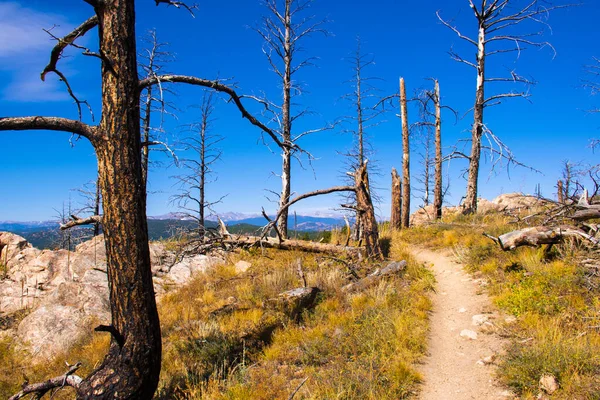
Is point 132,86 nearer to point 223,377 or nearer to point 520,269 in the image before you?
point 223,377

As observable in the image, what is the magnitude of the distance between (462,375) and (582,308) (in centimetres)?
239

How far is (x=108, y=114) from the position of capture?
4.18 meters

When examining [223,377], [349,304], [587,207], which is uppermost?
[587,207]

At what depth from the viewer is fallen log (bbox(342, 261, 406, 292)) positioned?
8359 millimetres

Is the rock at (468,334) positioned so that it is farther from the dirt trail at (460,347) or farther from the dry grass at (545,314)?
the dry grass at (545,314)

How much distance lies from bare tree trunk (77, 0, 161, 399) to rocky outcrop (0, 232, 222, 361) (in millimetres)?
3930

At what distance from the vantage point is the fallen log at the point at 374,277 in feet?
27.4

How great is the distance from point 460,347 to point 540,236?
359 centimetres

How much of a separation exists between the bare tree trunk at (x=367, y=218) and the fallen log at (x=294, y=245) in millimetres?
457

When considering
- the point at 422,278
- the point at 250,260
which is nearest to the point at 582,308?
the point at 422,278

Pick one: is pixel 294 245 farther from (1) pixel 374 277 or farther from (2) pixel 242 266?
(1) pixel 374 277

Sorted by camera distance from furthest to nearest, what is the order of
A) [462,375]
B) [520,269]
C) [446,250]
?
[446,250] → [520,269] → [462,375]

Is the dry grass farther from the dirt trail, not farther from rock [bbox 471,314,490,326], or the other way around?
rock [bbox 471,314,490,326]

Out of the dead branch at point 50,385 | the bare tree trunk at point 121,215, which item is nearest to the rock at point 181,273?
the dead branch at point 50,385
